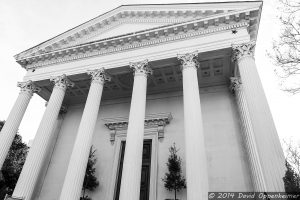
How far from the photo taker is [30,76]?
13664 millimetres

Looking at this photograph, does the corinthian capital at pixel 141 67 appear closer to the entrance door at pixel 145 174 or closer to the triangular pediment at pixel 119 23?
the triangular pediment at pixel 119 23

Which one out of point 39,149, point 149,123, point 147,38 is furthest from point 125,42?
point 39,149

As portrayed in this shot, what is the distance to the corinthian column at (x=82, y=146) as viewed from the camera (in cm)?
883

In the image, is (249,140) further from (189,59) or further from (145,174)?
(145,174)

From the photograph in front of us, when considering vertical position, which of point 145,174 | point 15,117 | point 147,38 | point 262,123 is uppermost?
point 147,38

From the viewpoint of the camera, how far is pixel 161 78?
45.1ft

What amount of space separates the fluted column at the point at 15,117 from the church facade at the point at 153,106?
6 centimetres

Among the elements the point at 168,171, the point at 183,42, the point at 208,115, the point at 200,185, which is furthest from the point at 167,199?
the point at 183,42

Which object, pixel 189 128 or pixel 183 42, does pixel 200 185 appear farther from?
pixel 183 42

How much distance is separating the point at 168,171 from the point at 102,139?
5.00 meters

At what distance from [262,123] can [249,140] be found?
2.90 meters

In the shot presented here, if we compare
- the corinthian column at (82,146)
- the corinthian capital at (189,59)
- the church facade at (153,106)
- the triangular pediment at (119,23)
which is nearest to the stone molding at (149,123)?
the church facade at (153,106)

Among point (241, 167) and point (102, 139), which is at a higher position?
point (102, 139)

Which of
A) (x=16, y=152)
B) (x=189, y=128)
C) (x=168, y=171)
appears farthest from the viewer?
(x=16, y=152)
